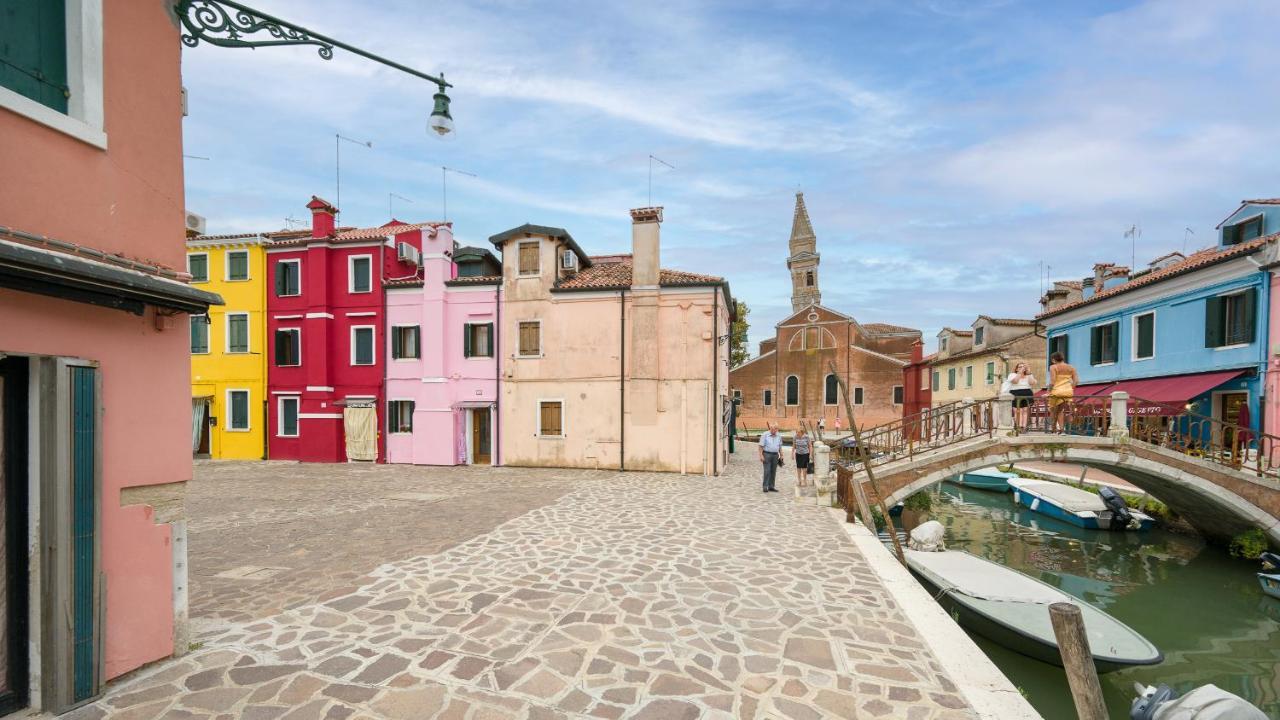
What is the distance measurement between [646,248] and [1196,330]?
16419 mm

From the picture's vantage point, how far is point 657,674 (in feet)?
14.9

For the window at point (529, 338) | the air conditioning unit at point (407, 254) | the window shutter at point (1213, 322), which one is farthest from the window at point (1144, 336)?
the air conditioning unit at point (407, 254)

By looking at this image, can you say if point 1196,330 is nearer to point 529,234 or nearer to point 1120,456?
point 1120,456

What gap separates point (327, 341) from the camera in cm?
2083

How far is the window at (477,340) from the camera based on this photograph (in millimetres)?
20000

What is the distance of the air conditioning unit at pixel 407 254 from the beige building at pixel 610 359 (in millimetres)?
4445

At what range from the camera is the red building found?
2075 centimetres

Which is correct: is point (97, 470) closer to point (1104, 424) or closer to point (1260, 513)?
point (1104, 424)

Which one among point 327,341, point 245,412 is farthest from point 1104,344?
point 245,412

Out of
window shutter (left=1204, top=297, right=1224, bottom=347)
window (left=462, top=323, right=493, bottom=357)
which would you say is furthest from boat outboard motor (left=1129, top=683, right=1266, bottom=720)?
window (left=462, top=323, right=493, bottom=357)

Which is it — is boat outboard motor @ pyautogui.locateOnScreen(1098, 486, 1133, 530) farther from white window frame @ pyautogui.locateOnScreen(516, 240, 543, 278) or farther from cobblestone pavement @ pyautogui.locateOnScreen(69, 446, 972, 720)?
white window frame @ pyautogui.locateOnScreen(516, 240, 543, 278)

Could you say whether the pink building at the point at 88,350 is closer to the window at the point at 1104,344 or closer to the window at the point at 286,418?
the window at the point at 286,418

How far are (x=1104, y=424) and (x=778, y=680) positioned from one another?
1392 cm

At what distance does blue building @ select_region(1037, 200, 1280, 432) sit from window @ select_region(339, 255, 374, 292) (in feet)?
82.1
